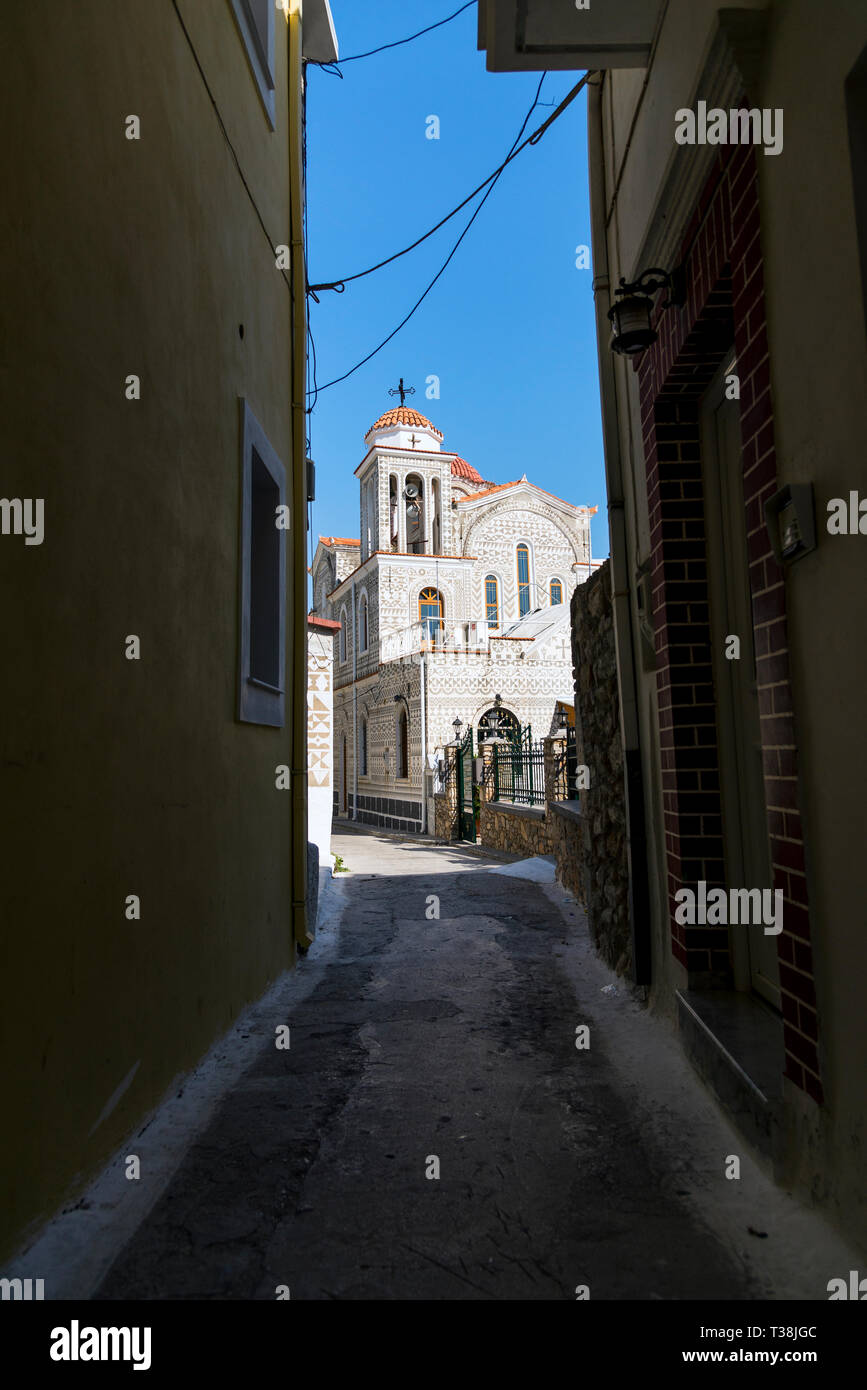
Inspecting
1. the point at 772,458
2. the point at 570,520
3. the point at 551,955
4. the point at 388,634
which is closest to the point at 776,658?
the point at 772,458

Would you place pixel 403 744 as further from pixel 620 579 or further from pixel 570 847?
pixel 620 579

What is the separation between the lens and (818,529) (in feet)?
6.65

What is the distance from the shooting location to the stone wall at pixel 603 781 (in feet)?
15.4

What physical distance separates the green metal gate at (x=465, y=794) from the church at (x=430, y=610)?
2.91m

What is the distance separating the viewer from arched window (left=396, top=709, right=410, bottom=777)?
24.6m

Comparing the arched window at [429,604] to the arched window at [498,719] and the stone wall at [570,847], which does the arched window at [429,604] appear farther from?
the stone wall at [570,847]

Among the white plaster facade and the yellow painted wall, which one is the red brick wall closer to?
the yellow painted wall

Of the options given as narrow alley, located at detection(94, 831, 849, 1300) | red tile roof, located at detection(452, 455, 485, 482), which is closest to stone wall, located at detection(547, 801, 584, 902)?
narrow alley, located at detection(94, 831, 849, 1300)

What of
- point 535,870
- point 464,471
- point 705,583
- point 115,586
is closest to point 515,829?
point 535,870

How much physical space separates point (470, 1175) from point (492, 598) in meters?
31.4

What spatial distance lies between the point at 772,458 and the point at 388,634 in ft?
89.0

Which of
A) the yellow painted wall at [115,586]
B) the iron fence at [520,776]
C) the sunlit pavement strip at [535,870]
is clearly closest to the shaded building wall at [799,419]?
the yellow painted wall at [115,586]
